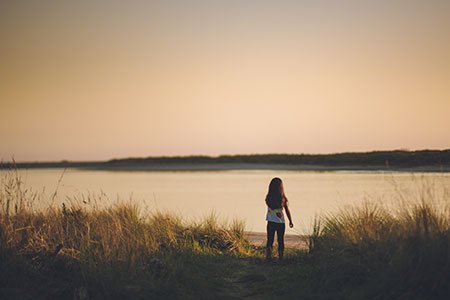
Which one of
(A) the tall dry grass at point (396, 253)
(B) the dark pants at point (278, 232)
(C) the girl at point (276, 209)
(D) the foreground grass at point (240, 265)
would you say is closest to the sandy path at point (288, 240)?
(B) the dark pants at point (278, 232)

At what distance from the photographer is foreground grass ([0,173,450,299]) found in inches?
287

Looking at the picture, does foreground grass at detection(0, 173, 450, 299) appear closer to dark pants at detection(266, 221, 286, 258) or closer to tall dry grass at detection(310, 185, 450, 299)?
tall dry grass at detection(310, 185, 450, 299)

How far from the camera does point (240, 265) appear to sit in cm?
1105

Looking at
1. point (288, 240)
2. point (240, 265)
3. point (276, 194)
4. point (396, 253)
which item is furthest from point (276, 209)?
point (396, 253)

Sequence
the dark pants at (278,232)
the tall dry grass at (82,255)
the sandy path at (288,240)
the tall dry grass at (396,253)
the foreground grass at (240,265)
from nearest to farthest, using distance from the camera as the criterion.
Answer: the tall dry grass at (396,253) < the foreground grass at (240,265) < the tall dry grass at (82,255) < the dark pants at (278,232) < the sandy path at (288,240)

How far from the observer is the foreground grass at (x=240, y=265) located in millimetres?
7281

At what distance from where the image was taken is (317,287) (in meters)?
8.41

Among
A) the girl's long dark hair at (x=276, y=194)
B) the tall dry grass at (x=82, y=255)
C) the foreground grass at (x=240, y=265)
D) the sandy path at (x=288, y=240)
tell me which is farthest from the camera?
the sandy path at (x=288, y=240)

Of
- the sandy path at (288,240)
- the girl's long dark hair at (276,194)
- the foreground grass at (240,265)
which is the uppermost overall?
the girl's long dark hair at (276,194)

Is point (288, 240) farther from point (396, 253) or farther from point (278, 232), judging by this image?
point (396, 253)

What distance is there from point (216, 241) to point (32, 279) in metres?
5.82

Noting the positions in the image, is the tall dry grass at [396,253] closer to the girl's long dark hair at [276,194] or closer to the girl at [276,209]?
the girl at [276,209]

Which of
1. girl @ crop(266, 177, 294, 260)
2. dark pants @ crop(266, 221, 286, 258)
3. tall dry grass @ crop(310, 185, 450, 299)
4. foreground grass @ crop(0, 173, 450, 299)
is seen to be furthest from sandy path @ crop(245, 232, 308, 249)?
tall dry grass @ crop(310, 185, 450, 299)

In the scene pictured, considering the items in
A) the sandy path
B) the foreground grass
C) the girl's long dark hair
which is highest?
the girl's long dark hair
